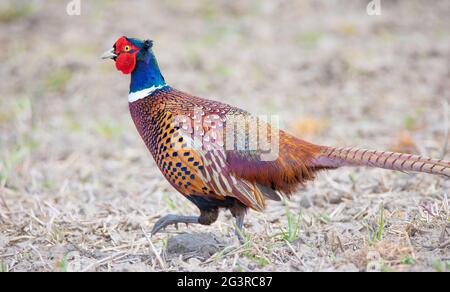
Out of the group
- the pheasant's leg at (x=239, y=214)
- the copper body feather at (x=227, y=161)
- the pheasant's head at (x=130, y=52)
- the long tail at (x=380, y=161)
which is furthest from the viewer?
the pheasant's head at (x=130, y=52)

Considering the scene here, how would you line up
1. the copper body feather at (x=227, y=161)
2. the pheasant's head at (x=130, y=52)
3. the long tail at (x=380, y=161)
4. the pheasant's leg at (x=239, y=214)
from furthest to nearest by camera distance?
the pheasant's head at (x=130, y=52) → the pheasant's leg at (x=239, y=214) → the copper body feather at (x=227, y=161) → the long tail at (x=380, y=161)

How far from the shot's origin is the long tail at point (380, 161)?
3186 mm

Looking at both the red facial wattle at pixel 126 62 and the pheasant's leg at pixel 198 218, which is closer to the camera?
the pheasant's leg at pixel 198 218

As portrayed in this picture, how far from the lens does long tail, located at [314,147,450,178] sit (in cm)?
319

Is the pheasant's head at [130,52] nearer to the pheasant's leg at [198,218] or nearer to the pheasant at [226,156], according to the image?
the pheasant at [226,156]

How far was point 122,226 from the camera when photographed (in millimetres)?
4082

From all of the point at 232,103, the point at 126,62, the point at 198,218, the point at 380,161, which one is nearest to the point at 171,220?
the point at 198,218

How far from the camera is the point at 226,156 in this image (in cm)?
348

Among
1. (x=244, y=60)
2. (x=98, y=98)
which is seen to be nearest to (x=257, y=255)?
(x=98, y=98)

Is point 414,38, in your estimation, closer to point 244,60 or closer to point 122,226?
point 244,60

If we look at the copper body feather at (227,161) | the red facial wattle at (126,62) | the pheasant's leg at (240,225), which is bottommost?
the pheasant's leg at (240,225)

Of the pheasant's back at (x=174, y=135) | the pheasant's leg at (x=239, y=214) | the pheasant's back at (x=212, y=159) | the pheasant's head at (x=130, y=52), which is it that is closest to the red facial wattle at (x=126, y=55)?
the pheasant's head at (x=130, y=52)

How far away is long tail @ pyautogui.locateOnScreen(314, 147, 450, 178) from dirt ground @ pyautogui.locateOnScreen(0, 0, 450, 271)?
1.25ft

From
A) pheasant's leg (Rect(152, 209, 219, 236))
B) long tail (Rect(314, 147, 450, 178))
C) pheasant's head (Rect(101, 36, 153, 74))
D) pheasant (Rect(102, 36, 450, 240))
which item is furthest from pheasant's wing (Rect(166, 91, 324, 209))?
pheasant's head (Rect(101, 36, 153, 74))
